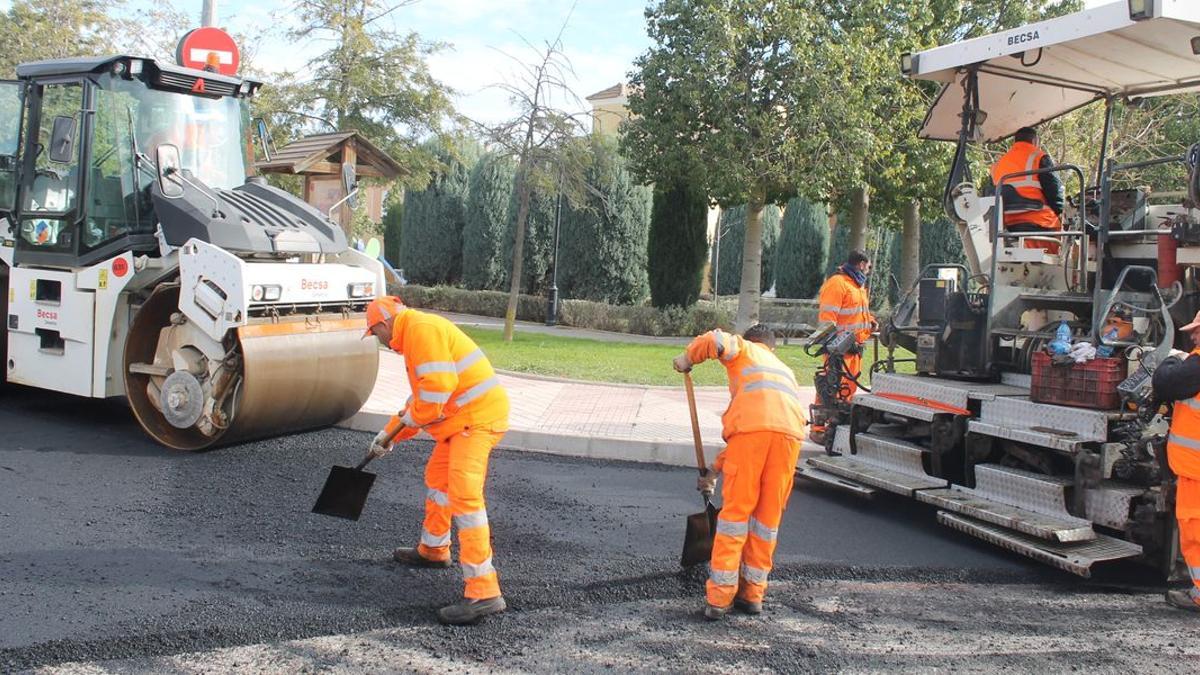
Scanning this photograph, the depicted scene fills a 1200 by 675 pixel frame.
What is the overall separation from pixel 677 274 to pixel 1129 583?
14.1m

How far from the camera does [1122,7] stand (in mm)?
5633

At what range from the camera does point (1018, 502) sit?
568 cm

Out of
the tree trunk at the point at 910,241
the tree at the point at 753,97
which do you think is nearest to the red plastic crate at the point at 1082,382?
the tree at the point at 753,97

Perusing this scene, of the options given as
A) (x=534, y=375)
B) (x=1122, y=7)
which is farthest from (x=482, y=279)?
(x=1122, y=7)

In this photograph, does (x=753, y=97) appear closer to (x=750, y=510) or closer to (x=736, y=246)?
(x=750, y=510)

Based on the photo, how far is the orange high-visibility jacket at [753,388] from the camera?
→ 461cm

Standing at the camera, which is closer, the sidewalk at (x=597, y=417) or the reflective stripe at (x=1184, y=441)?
the reflective stripe at (x=1184, y=441)

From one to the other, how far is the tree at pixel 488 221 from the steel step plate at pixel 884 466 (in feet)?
58.3

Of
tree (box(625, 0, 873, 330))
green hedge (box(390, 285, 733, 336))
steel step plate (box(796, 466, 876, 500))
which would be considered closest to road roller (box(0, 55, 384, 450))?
steel step plate (box(796, 466, 876, 500))

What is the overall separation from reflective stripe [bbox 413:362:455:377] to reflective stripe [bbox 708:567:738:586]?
1471 millimetres

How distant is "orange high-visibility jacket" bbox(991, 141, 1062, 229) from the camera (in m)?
6.51

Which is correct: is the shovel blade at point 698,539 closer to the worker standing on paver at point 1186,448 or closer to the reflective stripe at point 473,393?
the reflective stripe at point 473,393

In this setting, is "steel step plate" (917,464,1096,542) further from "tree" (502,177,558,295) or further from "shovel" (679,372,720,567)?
"tree" (502,177,558,295)

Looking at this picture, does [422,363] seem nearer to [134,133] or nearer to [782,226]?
[134,133]
